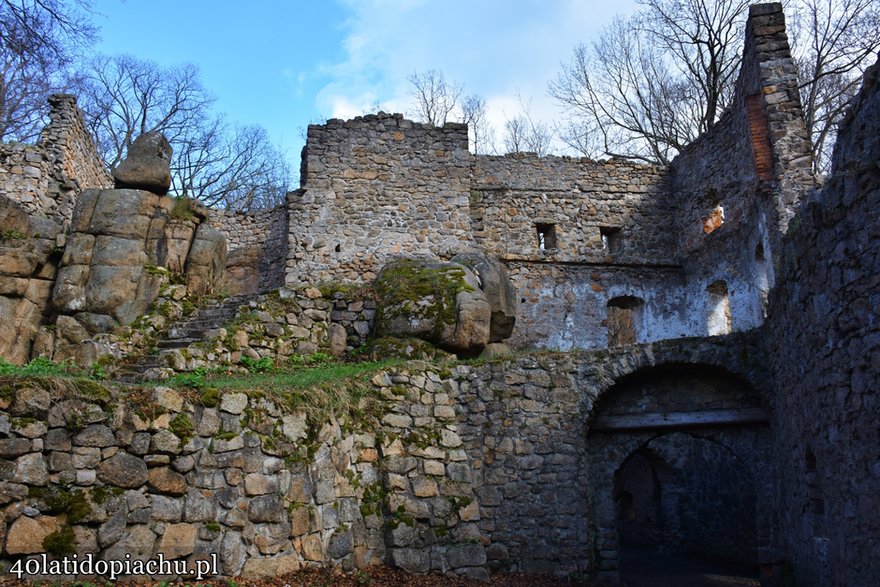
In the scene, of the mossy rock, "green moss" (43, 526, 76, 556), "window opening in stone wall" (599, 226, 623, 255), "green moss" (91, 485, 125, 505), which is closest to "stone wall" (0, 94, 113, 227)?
the mossy rock

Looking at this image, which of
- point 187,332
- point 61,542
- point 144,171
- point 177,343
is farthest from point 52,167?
point 61,542

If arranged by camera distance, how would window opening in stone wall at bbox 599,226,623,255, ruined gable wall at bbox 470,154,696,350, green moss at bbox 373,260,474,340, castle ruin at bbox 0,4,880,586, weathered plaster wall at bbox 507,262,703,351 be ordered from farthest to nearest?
window opening in stone wall at bbox 599,226,623,255
ruined gable wall at bbox 470,154,696,350
weathered plaster wall at bbox 507,262,703,351
green moss at bbox 373,260,474,340
castle ruin at bbox 0,4,880,586

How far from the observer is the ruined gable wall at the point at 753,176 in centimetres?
1300

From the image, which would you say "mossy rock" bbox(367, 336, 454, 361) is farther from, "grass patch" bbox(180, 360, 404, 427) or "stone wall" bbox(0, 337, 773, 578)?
"stone wall" bbox(0, 337, 773, 578)

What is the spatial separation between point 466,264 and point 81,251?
21.6 ft

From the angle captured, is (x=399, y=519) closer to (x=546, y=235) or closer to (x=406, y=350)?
(x=406, y=350)

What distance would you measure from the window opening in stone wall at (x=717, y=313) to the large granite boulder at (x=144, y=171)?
460 inches

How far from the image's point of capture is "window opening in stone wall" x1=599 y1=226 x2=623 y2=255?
1684cm

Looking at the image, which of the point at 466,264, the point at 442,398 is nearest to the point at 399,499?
the point at 442,398

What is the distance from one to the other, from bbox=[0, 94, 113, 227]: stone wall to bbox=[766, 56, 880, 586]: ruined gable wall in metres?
14.4

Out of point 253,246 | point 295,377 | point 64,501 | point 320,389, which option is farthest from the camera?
point 253,246

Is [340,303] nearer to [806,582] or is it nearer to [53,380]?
[53,380]

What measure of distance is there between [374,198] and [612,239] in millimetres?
6013

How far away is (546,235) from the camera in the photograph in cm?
1695
